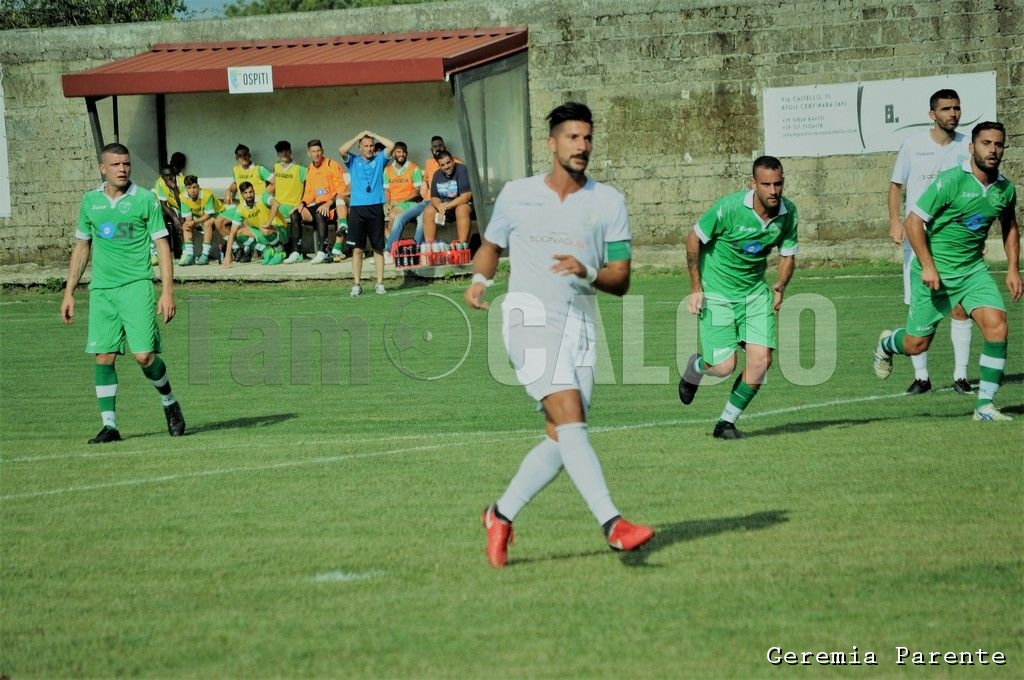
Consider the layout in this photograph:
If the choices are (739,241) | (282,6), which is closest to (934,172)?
(739,241)

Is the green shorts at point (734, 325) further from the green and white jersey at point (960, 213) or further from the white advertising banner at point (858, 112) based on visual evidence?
the white advertising banner at point (858, 112)

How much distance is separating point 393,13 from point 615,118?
15.5ft

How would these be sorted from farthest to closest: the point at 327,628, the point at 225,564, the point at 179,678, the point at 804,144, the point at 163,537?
the point at 804,144
the point at 163,537
the point at 225,564
the point at 327,628
the point at 179,678

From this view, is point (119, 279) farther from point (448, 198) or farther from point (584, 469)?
point (448, 198)

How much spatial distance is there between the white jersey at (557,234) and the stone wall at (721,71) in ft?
56.6

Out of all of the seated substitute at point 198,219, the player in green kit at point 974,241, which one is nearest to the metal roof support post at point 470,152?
the seated substitute at point 198,219

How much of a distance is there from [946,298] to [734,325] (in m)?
1.70

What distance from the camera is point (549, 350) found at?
6875mm

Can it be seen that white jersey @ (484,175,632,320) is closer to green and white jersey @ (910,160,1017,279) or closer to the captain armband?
the captain armband

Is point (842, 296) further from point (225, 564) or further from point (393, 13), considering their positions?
point (225, 564)

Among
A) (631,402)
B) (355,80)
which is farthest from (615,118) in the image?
(631,402)

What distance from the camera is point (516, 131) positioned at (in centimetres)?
2536

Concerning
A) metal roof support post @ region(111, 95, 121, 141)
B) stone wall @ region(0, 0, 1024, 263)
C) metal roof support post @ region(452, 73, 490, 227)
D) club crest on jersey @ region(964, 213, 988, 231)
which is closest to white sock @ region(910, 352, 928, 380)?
club crest on jersey @ region(964, 213, 988, 231)

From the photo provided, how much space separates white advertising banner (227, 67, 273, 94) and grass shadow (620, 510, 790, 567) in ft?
61.5
